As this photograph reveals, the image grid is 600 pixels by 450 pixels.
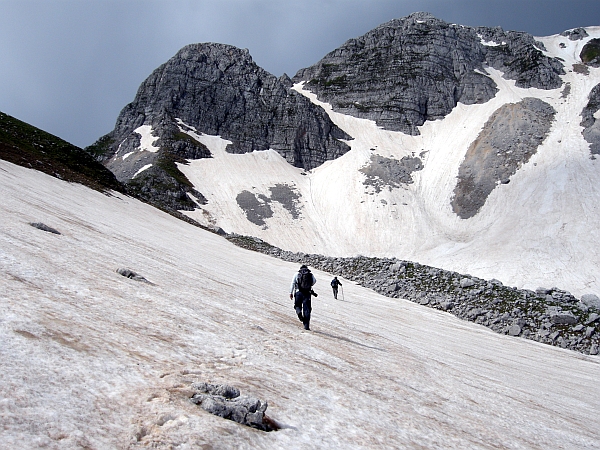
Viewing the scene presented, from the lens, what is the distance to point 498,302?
1194 inches

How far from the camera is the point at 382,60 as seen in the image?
5571 inches

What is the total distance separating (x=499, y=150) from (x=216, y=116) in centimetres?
7846

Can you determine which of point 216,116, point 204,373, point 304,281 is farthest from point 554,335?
point 216,116

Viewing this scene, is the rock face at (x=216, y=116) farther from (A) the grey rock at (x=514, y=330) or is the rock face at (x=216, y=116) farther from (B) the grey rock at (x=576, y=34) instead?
(B) the grey rock at (x=576, y=34)

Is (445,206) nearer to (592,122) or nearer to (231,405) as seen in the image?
(592,122)

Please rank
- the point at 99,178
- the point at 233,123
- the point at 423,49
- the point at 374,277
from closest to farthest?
the point at 374,277
the point at 99,178
the point at 233,123
the point at 423,49

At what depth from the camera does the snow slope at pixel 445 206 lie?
62.0 m

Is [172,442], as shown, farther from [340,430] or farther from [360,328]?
[360,328]

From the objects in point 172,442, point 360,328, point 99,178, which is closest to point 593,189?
point 360,328

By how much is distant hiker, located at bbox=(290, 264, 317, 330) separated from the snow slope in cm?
5187

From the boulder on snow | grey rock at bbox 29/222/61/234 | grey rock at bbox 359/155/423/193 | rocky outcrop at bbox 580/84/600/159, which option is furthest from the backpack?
rocky outcrop at bbox 580/84/600/159

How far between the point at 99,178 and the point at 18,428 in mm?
51522

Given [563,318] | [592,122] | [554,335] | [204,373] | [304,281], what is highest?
[592,122]

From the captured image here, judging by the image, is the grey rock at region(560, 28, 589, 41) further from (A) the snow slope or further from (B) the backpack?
(B) the backpack
